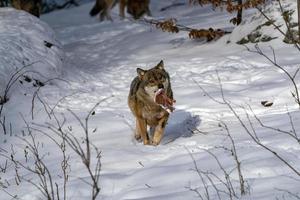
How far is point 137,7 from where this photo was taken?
68.6 feet

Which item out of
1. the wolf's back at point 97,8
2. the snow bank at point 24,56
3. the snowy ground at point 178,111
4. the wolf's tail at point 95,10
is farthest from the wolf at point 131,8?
the snow bank at point 24,56

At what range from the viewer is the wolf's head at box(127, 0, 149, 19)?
68.1 ft

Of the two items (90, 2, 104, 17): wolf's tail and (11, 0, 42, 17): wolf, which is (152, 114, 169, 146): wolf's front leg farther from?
(90, 2, 104, 17): wolf's tail

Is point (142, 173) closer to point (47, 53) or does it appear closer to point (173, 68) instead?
point (173, 68)

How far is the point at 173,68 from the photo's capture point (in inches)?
467

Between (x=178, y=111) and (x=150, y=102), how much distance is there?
1528 millimetres

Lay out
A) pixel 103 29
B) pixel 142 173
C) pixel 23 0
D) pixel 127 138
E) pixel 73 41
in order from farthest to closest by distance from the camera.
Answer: pixel 103 29, pixel 73 41, pixel 23 0, pixel 127 138, pixel 142 173

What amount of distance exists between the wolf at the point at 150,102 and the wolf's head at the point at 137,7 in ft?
43.2

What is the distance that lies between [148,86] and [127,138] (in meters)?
0.96

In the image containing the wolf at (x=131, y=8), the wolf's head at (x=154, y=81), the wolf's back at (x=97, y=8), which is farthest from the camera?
the wolf's back at (x=97, y=8)

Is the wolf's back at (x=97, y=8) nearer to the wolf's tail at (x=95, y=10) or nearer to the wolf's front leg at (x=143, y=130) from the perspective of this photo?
the wolf's tail at (x=95, y=10)

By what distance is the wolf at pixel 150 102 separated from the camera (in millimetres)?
7449

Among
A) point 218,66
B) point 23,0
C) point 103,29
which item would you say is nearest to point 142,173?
point 218,66

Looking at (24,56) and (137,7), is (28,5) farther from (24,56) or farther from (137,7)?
(137,7)
